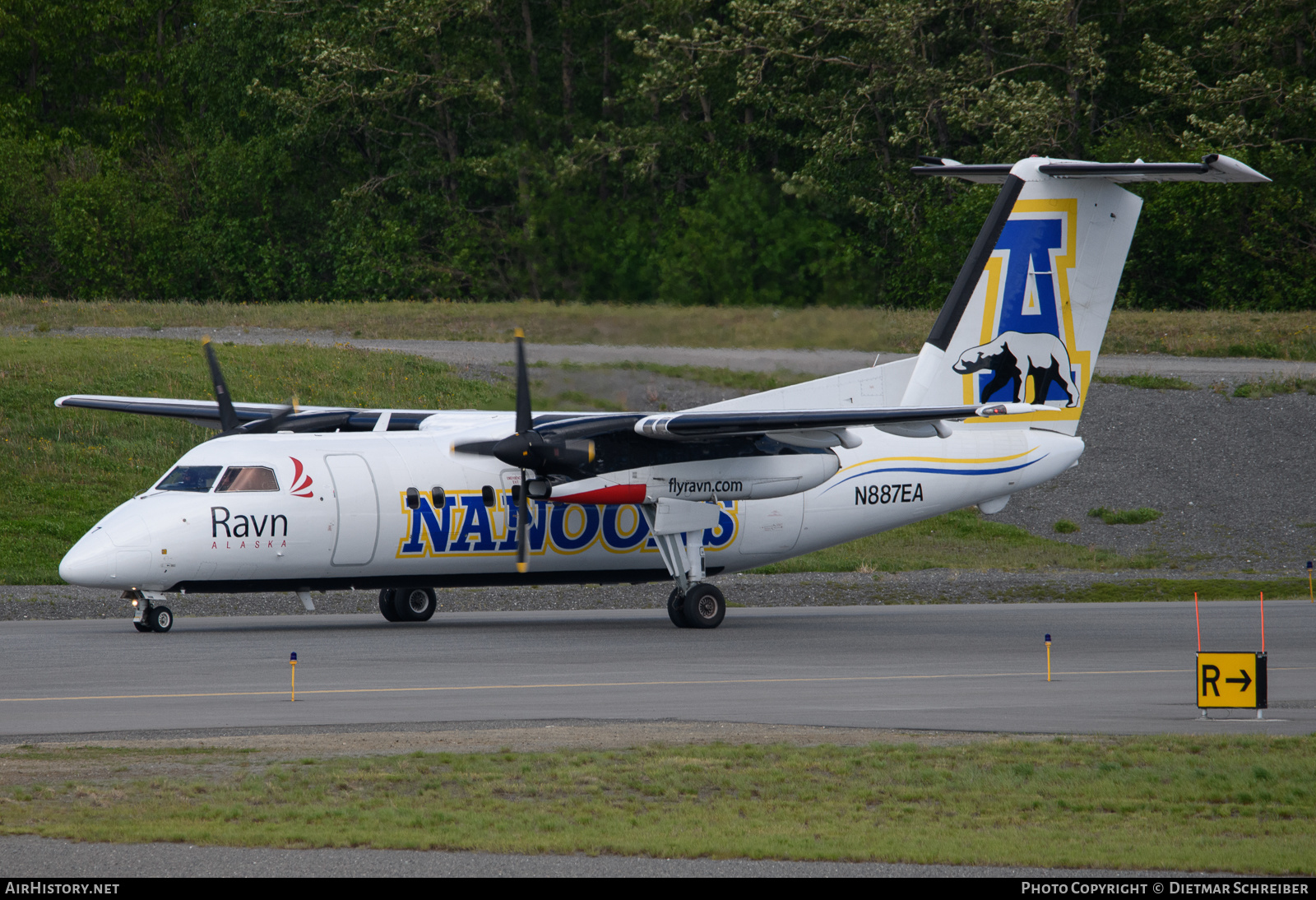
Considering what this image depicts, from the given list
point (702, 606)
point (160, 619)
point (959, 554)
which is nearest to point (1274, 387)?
point (959, 554)

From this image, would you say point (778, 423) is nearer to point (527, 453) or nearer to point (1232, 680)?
point (527, 453)

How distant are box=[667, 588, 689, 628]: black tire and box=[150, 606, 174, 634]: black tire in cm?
764

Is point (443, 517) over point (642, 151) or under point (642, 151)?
under

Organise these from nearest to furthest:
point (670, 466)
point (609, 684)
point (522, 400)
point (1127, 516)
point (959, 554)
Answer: point (609, 684), point (522, 400), point (670, 466), point (959, 554), point (1127, 516)

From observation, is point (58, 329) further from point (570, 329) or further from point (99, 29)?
point (570, 329)

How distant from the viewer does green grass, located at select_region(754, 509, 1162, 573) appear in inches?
1217

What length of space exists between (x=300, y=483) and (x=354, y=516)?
907 millimetres

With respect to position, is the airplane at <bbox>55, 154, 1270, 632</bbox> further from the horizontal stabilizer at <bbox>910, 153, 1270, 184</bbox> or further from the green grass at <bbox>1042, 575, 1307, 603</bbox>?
the green grass at <bbox>1042, 575, 1307, 603</bbox>

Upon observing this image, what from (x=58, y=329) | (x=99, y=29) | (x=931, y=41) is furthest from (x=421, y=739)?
(x=99, y=29)

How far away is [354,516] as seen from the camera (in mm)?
20391

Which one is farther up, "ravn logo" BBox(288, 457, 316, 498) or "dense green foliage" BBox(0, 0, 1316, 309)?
"dense green foliage" BBox(0, 0, 1316, 309)

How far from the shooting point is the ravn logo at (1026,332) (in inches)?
926

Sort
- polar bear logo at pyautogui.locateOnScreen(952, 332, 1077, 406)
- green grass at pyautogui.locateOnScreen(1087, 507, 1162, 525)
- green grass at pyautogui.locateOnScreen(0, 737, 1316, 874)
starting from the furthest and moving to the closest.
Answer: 1. green grass at pyautogui.locateOnScreen(1087, 507, 1162, 525)
2. polar bear logo at pyautogui.locateOnScreen(952, 332, 1077, 406)
3. green grass at pyautogui.locateOnScreen(0, 737, 1316, 874)

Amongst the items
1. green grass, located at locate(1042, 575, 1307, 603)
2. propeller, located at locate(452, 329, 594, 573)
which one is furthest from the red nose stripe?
green grass, located at locate(1042, 575, 1307, 603)
